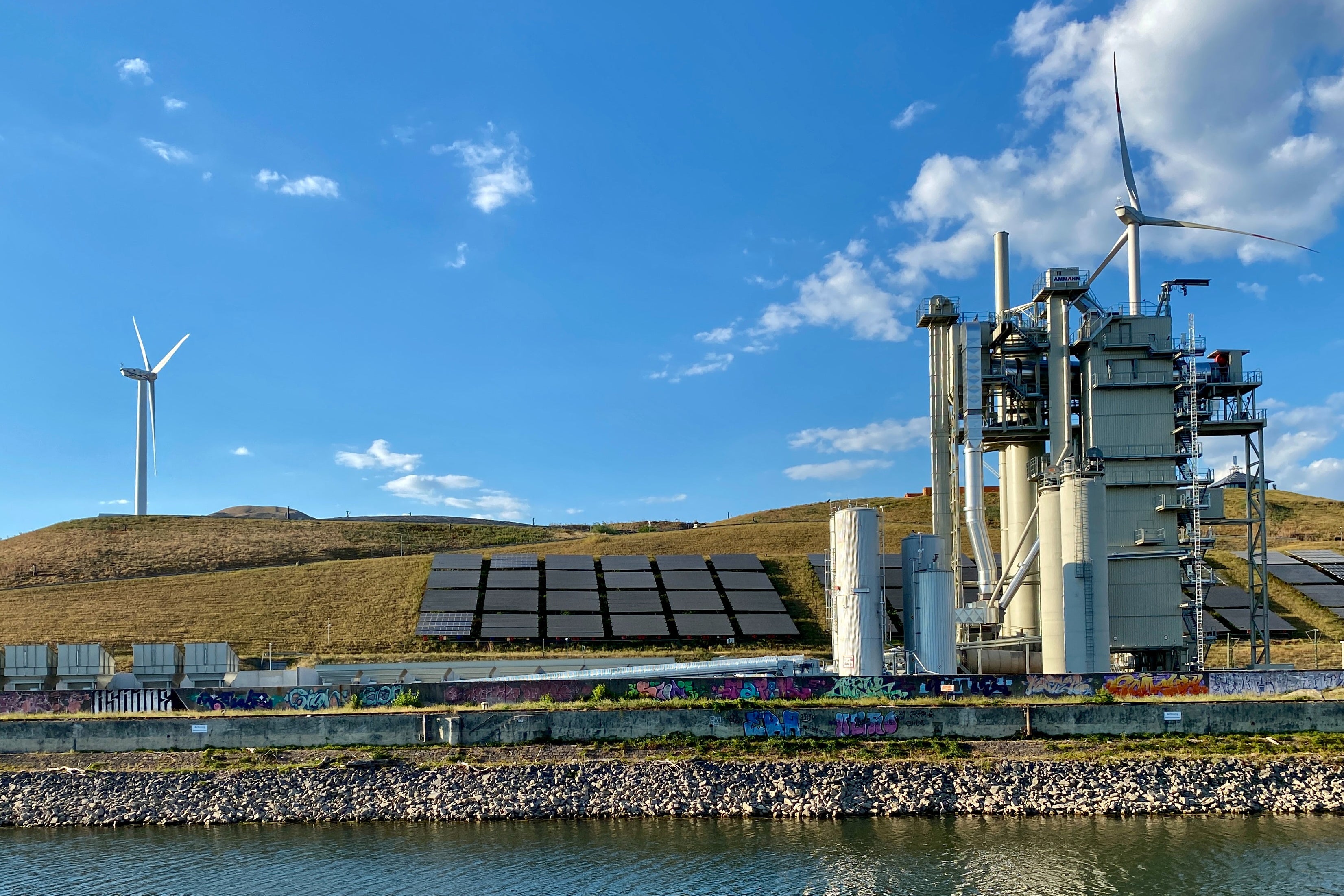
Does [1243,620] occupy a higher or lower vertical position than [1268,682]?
higher

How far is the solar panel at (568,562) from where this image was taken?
7694 cm

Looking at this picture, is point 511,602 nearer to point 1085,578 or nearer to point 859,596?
point 859,596

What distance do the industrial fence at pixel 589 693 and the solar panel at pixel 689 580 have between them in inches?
1154

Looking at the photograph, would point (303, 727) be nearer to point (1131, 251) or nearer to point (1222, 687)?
point (1222, 687)

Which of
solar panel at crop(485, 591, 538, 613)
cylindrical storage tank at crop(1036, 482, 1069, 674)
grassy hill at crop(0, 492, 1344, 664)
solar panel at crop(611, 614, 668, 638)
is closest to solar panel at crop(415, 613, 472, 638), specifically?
grassy hill at crop(0, 492, 1344, 664)

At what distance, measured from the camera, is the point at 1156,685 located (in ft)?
140

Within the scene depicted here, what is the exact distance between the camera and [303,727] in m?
39.2

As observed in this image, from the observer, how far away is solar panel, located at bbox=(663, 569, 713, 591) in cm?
7169

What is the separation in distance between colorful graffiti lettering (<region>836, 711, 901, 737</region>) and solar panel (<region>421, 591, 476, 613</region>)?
1369 inches

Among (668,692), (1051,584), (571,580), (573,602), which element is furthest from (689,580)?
(668,692)

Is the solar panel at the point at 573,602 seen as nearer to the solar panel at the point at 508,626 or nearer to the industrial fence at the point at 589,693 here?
the solar panel at the point at 508,626

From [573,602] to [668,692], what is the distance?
94.4 feet

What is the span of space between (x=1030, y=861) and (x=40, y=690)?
44.2m

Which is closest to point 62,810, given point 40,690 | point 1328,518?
point 40,690
